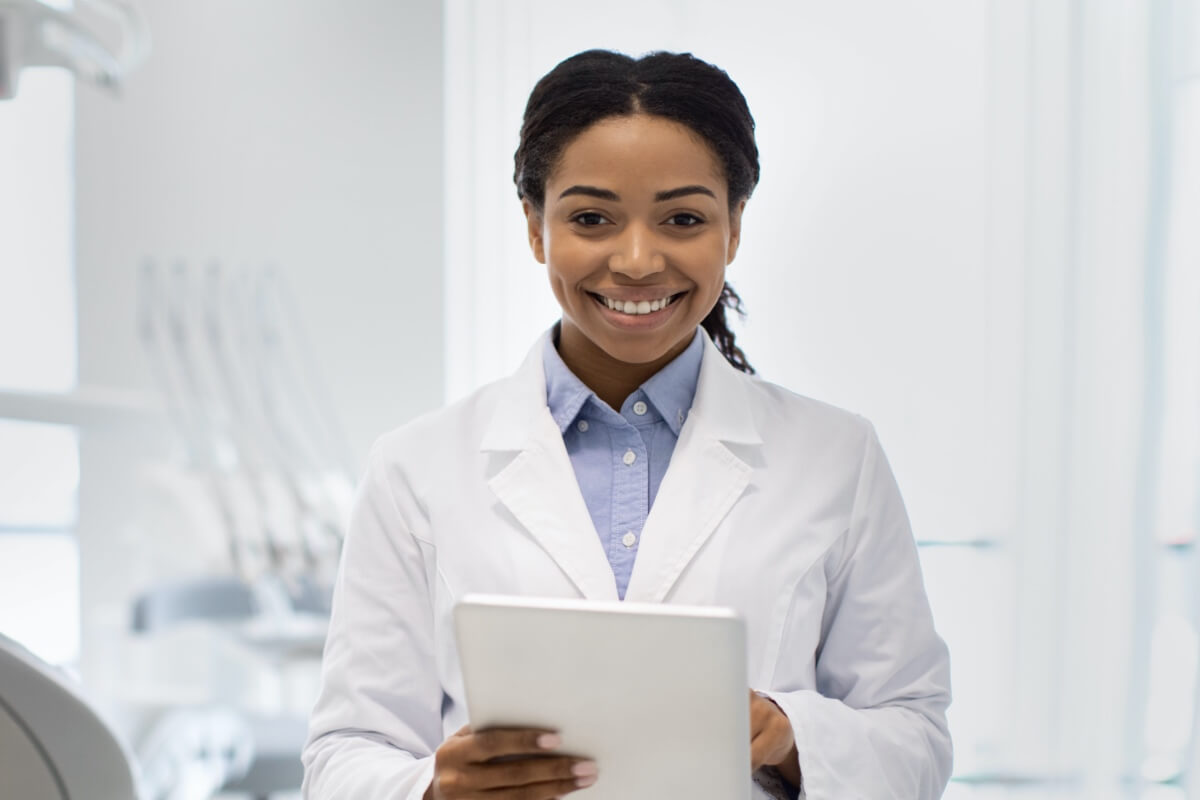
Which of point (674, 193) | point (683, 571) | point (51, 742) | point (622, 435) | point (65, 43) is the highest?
point (65, 43)

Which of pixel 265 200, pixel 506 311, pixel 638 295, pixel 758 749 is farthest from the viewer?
pixel 265 200

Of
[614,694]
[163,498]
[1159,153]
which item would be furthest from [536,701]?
[163,498]

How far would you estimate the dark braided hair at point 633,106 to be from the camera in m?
0.95

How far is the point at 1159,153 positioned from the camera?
6.17ft

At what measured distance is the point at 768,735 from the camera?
847 mm

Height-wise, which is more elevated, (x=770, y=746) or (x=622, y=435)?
(x=622, y=435)

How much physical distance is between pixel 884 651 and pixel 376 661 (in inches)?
17.7

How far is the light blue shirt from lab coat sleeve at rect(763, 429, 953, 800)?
175mm

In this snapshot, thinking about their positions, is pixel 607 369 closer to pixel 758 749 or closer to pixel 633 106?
pixel 633 106

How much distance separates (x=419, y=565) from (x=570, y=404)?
20 cm

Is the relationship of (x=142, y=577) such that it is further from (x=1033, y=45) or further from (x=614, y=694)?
(x=1033, y=45)

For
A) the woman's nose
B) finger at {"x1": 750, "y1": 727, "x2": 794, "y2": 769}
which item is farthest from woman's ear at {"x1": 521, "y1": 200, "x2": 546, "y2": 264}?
finger at {"x1": 750, "y1": 727, "x2": 794, "y2": 769}

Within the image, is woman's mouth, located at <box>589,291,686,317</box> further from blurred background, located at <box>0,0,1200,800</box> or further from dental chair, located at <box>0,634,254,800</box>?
blurred background, located at <box>0,0,1200,800</box>

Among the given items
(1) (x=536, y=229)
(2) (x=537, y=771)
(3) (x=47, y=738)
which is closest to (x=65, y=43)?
(1) (x=536, y=229)
